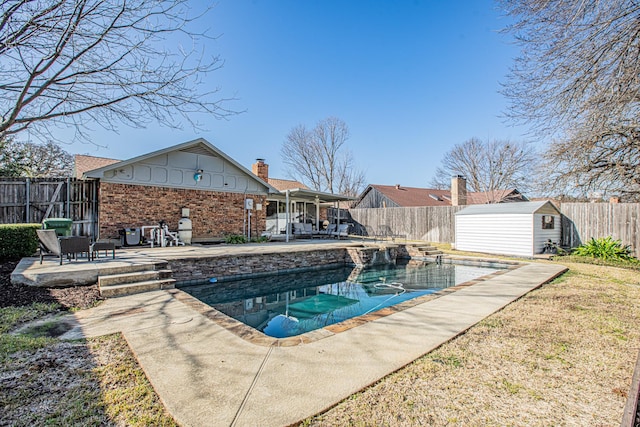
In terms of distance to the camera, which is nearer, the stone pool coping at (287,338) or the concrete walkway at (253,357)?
the concrete walkway at (253,357)

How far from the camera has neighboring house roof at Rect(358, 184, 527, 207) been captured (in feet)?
85.1

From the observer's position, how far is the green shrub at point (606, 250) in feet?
34.3

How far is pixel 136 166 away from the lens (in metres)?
11.1

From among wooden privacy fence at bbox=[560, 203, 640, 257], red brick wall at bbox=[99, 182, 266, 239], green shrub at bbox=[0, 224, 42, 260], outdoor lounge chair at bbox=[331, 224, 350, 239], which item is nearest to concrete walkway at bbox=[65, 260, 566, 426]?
green shrub at bbox=[0, 224, 42, 260]

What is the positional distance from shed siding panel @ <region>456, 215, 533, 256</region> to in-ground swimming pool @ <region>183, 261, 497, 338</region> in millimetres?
2440

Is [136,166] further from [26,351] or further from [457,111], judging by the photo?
[457,111]

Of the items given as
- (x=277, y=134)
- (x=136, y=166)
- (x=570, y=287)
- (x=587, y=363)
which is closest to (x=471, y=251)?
(x=570, y=287)

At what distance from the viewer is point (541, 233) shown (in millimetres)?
11859

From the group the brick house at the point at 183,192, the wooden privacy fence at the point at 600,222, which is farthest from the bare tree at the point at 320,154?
the wooden privacy fence at the point at 600,222

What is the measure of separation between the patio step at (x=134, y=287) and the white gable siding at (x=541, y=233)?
40.8ft

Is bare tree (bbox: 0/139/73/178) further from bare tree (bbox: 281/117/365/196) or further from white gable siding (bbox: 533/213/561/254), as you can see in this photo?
white gable siding (bbox: 533/213/561/254)

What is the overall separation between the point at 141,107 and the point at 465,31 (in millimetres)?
6876

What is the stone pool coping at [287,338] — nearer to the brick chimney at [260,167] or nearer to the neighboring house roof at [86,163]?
the neighboring house roof at [86,163]

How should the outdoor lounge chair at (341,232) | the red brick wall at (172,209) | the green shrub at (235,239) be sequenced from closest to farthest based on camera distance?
the red brick wall at (172,209) → the green shrub at (235,239) → the outdoor lounge chair at (341,232)
